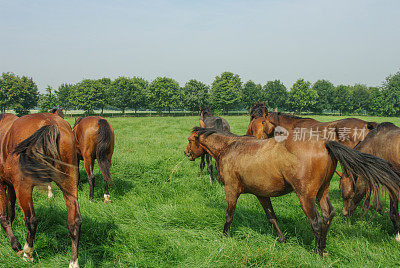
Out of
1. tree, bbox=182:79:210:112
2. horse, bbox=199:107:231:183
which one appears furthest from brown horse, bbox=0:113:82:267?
tree, bbox=182:79:210:112

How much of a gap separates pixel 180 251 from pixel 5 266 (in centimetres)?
243

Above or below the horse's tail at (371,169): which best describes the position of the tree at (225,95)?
above

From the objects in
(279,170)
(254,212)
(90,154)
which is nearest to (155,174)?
(90,154)

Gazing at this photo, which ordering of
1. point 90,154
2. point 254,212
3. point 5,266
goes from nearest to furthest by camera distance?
point 5,266 → point 254,212 → point 90,154

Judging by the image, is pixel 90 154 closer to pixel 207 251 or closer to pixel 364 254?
pixel 207 251

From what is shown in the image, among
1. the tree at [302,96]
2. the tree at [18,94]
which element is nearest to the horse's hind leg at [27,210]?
the tree at [18,94]

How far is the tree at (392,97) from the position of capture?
65.0 m

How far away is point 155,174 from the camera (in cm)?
737

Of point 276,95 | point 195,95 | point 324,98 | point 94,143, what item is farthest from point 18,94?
point 324,98

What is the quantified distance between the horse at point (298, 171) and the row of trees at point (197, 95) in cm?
5244

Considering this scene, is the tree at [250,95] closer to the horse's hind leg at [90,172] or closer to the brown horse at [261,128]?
Result: the brown horse at [261,128]

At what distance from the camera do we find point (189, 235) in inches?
143

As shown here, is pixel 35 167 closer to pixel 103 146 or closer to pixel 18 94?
pixel 103 146

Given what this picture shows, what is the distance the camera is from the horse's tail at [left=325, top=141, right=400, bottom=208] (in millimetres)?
2825
